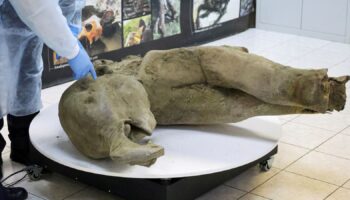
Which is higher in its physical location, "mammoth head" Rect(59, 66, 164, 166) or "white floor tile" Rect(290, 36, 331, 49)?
"mammoth head" Rect(59, 66, 164, 166)

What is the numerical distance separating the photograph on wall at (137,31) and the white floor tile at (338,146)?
5.18ft

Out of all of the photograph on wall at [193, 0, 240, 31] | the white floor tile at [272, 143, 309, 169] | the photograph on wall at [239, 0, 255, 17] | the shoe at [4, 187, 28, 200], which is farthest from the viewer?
the photograph on wall at [239, 0, 255, 17]

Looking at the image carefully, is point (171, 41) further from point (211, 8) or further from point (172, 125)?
point (172, 125)

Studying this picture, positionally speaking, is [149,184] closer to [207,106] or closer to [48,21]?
[207,106]

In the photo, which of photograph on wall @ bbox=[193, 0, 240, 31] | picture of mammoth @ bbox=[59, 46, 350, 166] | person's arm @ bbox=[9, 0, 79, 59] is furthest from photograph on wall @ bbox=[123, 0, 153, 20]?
person's arm @ bbox=[9, 0, 79, 59]

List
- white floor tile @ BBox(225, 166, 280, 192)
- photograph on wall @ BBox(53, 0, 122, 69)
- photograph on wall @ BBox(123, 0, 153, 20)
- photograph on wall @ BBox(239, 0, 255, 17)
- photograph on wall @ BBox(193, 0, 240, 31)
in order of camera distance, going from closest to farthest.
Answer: white floor tile @ BBox(225, 166, 280, 192) < photograph on wall @ BBox(53, 0, 122, 69) < photograph on wall @ BBox(123, 0, 153, 20) < photograph on wall @ BBox(193, 0, 240, 31) < photograph on wall @ BBox(239, 0, 255, 17)

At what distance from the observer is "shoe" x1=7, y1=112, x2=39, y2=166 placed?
8.22ft

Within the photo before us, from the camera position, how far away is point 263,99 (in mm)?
2166

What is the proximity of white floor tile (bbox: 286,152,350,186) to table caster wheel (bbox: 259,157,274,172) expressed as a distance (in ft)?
0.27

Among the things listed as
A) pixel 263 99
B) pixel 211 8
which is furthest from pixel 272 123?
pixel 211 8

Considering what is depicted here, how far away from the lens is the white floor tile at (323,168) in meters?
2.37

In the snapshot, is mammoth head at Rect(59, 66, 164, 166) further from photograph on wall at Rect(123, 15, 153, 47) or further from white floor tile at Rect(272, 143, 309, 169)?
photograph on wall at Rect(123, 15, 153, 47)

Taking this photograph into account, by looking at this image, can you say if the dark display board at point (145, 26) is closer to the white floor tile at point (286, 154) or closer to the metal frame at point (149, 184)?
the metal frame at point (149, 184)

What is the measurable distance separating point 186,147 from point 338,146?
0.87 m
